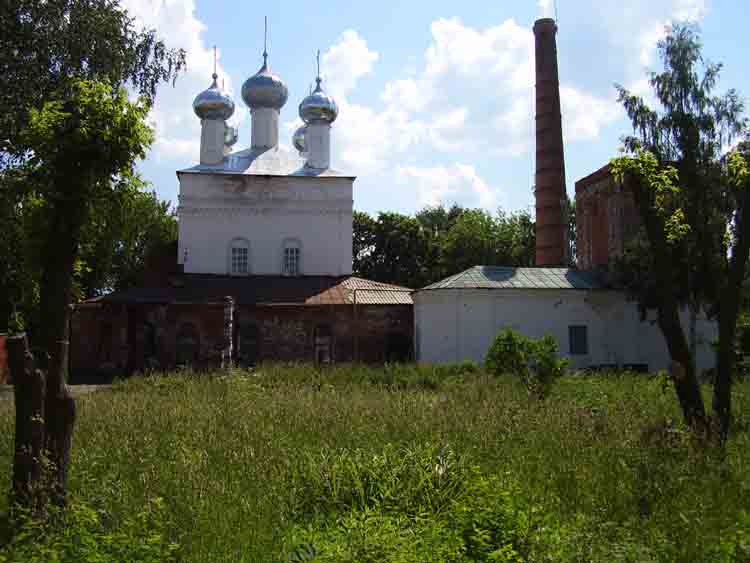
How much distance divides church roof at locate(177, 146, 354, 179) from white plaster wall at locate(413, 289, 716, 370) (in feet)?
31.8

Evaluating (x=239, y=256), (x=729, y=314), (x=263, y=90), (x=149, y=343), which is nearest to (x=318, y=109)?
(x=263, y=90)

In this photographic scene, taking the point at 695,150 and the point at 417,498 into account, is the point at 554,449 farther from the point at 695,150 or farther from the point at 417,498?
the point at 695,150

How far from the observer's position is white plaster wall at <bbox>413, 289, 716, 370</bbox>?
81.1 ft

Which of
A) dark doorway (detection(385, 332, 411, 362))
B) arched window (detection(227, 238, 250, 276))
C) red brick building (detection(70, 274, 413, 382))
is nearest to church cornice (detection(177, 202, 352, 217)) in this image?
arched window (detection(227, 238, 250, 276))

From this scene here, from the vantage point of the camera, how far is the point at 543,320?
83.0 feet

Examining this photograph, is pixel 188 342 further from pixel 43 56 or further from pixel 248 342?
pixel 43 56

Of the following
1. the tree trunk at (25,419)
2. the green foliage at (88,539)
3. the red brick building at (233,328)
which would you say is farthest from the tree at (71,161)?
the red brick building at (233,328)

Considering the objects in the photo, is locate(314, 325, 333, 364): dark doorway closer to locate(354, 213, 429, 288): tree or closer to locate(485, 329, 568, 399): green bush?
locate(485, 329, 568, 399): green bush

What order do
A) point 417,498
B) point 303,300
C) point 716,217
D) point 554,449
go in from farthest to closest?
1. point 303,300
2. point 716,217
3. point 554,449
4. point 417,498

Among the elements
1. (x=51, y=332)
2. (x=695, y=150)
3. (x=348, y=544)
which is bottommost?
(x=348, y=544)

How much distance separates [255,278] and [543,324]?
40.5 feet

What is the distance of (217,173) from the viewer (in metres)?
31.7

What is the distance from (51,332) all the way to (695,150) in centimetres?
2122

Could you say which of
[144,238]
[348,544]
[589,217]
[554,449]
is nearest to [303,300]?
[589,217]
